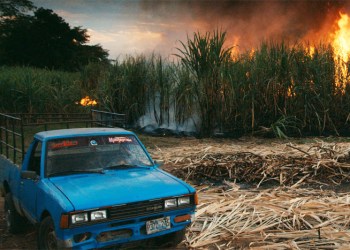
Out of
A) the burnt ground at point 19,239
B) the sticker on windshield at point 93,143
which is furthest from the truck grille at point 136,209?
the burnt ground at point 19,239

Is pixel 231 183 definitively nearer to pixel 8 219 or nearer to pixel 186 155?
pixel 186 155

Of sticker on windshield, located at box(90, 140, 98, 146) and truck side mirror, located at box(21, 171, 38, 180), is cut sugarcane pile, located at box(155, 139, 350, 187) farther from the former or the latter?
truck side mirror, located at box(21, 171, 38, 180)

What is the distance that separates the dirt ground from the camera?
5.64 meters

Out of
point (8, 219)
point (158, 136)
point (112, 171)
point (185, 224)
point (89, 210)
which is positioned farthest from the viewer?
point (158, 136)

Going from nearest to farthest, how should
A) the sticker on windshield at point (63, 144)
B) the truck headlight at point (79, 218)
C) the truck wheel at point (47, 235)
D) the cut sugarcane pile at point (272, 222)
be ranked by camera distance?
the truck headlight at point (79, 218), the truck wheel at point (47, 235), the cut sugarcane pile at point (272, 222), the sticker on windshield at point (63, 144)

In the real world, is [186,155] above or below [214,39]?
below

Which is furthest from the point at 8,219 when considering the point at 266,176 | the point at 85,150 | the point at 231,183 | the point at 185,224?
the point at 266,176

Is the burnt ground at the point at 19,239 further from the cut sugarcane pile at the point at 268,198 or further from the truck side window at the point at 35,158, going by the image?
the cut sugarcane pile at the point at 268,198

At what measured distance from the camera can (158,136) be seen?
15.1 m

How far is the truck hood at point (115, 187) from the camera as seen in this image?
4.12 meters

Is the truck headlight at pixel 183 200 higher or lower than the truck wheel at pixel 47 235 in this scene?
higher

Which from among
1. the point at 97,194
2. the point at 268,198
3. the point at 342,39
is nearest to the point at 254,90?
the point at 342,39

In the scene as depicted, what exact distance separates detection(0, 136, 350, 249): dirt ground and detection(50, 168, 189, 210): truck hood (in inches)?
35.3

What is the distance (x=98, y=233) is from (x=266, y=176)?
15.2 ft
